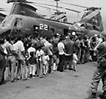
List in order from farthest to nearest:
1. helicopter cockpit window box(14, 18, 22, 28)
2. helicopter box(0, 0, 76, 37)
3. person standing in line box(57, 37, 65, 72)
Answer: helicopter cockpit window box(14, 18, 22, 28), helicopter box(0, 0, 76, 37), person standing in line box(57, 37, 65, 72)

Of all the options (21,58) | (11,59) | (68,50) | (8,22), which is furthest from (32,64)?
(8,22)

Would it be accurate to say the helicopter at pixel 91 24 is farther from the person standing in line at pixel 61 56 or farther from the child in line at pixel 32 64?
the child in line at pixel 32 64

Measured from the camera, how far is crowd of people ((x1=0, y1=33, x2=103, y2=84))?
9070 mm

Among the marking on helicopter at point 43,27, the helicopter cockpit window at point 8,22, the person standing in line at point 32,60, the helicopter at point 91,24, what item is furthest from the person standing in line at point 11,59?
the helicopter at point 91,24

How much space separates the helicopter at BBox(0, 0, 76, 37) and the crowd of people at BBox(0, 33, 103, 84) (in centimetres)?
282

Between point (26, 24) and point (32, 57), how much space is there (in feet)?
17.3

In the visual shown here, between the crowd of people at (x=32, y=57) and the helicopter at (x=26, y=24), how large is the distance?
282cm

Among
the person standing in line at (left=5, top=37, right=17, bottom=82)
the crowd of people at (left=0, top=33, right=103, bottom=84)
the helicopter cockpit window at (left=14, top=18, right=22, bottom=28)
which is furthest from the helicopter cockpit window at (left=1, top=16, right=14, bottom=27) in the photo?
the person standing in line at (left=5, top=37, right=17, bottom=82)

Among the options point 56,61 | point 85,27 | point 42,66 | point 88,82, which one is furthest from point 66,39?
point 85,27

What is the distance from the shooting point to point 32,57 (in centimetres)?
960

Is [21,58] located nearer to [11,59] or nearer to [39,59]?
[11,59]

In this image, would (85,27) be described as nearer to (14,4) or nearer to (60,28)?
(60,28)

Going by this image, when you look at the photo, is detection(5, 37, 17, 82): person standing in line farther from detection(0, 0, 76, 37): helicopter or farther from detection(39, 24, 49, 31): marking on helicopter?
detection(39, 24, 49, 31): marking on helicopter

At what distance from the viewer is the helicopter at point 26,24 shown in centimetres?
1400
